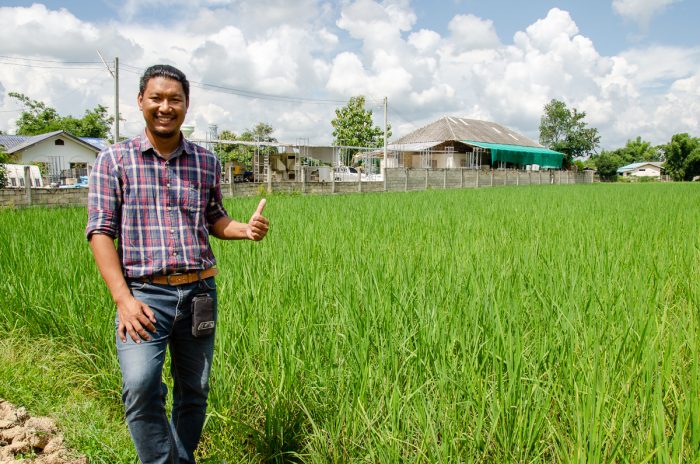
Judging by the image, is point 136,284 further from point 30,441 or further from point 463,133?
point 463,133

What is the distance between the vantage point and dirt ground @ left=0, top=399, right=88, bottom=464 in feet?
6.12

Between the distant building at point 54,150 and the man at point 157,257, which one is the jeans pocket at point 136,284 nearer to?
the man at point 157,257

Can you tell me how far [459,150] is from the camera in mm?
30094

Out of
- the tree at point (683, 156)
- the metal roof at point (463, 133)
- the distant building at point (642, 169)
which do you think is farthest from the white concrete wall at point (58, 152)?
the distant building at point (642, 169)

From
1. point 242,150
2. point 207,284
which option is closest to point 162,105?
point 207,284

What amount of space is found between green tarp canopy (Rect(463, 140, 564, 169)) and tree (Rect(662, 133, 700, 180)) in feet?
40.9

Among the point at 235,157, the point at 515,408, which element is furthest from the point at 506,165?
the point at 515,408

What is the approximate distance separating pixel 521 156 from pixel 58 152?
994 inches

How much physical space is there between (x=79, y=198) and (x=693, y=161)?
4571 centimetres

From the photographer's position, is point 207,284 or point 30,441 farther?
point 30,441

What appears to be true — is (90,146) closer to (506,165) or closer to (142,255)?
(506,165)

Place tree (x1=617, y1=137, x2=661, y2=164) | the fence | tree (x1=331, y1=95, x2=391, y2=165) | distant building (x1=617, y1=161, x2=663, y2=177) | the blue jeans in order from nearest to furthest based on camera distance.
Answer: the blue jeans, the fence, tree (x1=331, y1=95, x2=391, y2=165), distant building (x1=617, y1=161, x2=663, y2=177), tree (x1=617, y1=137, x2=661, y2=164)

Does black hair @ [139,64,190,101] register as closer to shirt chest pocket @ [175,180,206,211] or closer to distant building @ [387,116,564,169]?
shirt chest pocket @ [175,180,206,211]

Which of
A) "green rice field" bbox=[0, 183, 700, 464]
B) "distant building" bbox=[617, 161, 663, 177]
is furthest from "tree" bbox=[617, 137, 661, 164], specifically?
"green rice field" bbox=[0, 183, 700, 464]
